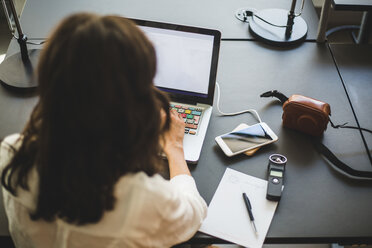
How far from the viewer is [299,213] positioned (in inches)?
46.1

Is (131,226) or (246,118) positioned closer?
(131,226)

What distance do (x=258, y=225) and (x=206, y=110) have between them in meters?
0.42

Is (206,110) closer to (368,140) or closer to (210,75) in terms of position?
(210,75)

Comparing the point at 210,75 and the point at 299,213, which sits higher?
the point at 210,75

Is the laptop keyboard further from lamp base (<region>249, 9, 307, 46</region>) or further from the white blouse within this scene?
lamp base (<region>249, 9, 307, 46</region>)

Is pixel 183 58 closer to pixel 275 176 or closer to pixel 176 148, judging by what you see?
pixel 176 148

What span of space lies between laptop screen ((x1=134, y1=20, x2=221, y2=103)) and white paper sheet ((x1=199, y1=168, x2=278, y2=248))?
289 mm

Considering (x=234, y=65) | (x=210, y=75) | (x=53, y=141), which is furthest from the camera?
(x=234, y=65)

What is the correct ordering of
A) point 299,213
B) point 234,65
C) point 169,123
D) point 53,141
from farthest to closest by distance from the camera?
point 234,65, point 299,213, point 169,123, point 53,141

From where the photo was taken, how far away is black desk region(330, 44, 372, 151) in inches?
57.3

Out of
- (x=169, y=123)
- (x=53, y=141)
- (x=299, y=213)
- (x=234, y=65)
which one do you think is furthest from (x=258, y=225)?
(x=234, y=65)

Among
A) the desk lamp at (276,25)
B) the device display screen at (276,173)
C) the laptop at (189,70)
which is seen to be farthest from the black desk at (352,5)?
the device display screen at (276,173)

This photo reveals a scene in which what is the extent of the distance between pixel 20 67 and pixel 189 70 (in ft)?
1.99

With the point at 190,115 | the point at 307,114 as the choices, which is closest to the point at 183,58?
the point at 190,115
